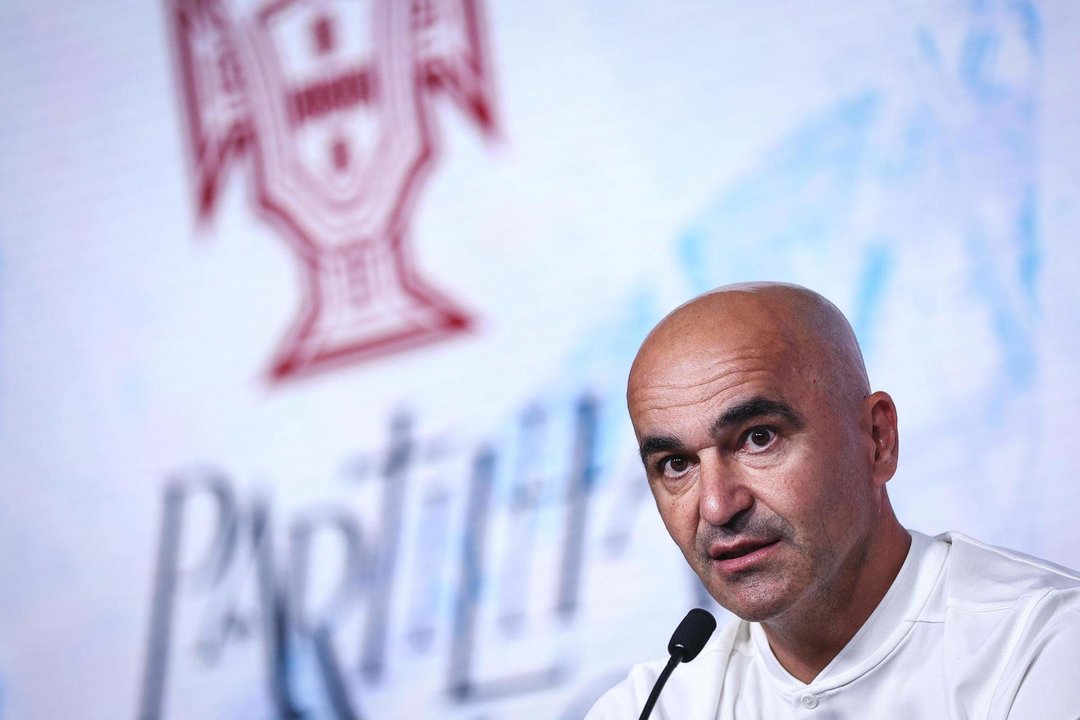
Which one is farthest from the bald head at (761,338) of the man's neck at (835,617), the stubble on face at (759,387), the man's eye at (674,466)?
Result: the man's neck at (835,617)

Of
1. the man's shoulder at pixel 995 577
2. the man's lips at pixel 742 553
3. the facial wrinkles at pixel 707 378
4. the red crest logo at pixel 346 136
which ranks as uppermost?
the red crest logo at pixel 346 136

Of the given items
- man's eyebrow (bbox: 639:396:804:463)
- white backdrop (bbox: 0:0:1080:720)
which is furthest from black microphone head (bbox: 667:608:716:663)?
white backdrop (bbox: 0:0:1080:720)

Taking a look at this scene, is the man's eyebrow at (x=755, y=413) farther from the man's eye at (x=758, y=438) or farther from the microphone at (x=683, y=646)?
the microphone at (x=683, y=646)

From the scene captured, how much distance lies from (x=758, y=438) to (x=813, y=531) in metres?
0.13

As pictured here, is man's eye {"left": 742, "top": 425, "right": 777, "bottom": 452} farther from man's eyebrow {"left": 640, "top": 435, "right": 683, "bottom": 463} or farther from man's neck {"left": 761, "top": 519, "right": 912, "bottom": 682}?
man's neck {"left": 761, "top": 519, "right": 912, "bottom": 682}

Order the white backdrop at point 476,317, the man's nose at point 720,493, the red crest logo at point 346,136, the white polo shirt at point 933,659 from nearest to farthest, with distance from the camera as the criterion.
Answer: the white polo shirt at point 933,659 → the man's nose at point 720,493 → the white backdrop at point 476,317 → the red crest logo at point 346,136

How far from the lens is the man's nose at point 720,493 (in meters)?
1.47

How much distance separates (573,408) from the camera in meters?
2.38

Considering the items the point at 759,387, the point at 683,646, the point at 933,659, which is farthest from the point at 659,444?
the point at 933,659

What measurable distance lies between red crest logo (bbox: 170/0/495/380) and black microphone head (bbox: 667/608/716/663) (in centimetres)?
118

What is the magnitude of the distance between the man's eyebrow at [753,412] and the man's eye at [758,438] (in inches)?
0.9

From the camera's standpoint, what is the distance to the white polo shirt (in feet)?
4.44

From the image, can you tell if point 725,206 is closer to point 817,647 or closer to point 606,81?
point 606,81

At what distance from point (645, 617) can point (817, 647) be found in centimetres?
74
